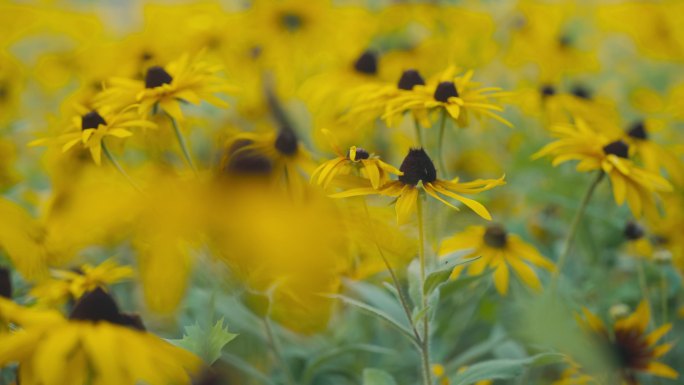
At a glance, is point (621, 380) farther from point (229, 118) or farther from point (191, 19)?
point (191, 19)

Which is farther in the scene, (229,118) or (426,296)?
(229,118)

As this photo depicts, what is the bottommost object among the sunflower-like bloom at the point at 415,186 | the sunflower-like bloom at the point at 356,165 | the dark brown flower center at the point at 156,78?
the sunflower-like bloom at the point at 415,186

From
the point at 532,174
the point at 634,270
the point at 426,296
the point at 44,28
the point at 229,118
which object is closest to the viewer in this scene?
the point at 426,296

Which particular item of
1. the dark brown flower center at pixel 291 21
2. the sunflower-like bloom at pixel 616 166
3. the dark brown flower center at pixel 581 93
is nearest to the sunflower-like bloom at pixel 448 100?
the sunflower-like bloom at pixel 616 166

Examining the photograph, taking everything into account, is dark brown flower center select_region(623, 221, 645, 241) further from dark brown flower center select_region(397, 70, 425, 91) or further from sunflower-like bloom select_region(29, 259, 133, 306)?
sunflower-like bloom select_region(29, 259, 133, 306)

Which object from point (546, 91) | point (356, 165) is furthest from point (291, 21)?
point (356, 165)

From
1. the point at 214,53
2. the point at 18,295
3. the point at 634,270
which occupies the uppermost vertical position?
the point at 214,53

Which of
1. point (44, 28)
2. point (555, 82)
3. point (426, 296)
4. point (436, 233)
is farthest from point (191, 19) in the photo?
point (426, 296)

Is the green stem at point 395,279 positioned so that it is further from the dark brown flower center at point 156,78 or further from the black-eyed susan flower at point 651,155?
the black-eyed susan flower at point 651,155
